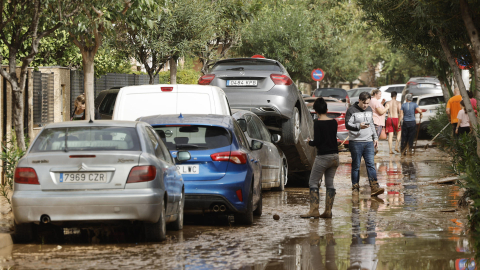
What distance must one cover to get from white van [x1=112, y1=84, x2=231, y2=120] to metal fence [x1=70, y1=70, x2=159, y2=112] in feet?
33.2

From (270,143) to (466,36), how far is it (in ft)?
12.3

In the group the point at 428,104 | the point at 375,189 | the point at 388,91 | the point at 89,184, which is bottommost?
the point at 375,189

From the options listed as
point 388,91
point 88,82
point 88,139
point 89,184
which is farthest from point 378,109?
point 388,91

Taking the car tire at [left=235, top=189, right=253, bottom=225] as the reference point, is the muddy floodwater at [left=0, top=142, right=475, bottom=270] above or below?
below

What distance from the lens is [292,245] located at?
8.20m

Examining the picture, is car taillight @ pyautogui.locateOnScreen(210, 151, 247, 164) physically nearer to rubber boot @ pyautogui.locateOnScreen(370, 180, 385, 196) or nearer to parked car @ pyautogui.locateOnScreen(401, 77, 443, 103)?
rubber boot @ pyautogui.locateOnScreen(370, 180, 385, 196)

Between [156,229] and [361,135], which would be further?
[361,135]

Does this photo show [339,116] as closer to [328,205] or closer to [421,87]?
[421,87]

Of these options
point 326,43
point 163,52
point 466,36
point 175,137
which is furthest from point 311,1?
point 175,137

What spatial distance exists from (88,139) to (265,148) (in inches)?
191

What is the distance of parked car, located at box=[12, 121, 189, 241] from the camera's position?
7824 millimetres

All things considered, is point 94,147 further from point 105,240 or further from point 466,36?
point 466,36

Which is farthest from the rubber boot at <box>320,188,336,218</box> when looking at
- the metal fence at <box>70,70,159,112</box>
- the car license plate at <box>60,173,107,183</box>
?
the metal fence at <box>70,70,159,112</box>

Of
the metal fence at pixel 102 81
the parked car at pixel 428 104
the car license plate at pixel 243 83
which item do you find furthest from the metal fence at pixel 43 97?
the parked car at pixel 428 104
